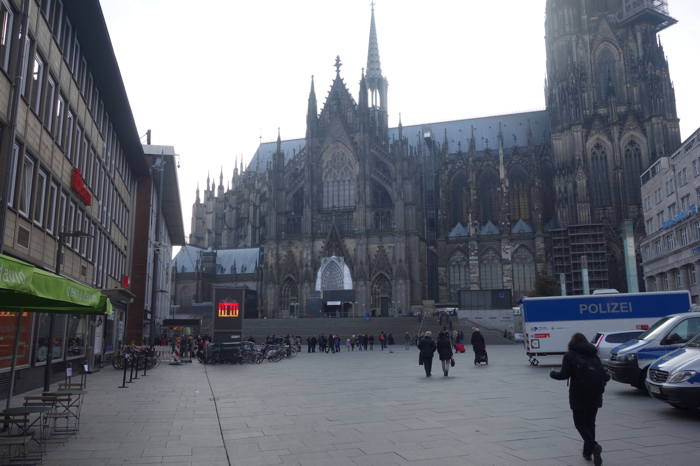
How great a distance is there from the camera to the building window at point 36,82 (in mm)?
16141

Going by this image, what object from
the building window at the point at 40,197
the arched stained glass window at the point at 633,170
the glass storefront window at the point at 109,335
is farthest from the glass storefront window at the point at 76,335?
the arched stained glass window at the point at 633,170

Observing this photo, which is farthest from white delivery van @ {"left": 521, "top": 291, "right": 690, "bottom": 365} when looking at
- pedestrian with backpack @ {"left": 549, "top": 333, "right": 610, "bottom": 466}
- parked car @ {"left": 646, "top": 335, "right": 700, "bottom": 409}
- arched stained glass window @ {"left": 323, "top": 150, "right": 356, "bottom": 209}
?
arched stained glass window @ {"left": 323, "top": 150, "right": 356, "bottom": 209}

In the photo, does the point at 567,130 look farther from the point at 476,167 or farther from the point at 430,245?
the point at 430,245

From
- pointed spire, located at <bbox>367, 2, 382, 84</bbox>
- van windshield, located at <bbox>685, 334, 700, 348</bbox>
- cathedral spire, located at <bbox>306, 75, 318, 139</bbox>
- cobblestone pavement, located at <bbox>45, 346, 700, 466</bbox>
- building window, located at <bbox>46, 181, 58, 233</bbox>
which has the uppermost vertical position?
pointed spire, located at <bbox>367, 2, 382, 84</bbox>

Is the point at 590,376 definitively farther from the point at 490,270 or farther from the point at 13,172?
the point at 490,270

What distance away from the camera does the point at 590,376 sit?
732cm

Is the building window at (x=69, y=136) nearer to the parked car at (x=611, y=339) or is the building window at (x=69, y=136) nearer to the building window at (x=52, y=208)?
the building window at (x=52, y=208)

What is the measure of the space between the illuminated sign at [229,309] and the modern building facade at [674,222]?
103 feet

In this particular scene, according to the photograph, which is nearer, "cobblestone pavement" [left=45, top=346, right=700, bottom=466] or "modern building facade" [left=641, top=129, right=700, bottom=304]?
"cobblestone pavement" [left=45, top=346, right=700, bottom=466]

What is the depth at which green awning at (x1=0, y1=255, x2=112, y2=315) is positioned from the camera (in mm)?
6488

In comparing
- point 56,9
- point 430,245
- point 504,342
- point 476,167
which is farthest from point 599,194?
point 56,9

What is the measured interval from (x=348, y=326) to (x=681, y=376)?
142 feet

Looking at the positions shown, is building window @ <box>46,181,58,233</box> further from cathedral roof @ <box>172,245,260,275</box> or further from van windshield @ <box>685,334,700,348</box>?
cathedral roof @ <box>172,245,260,275</box>

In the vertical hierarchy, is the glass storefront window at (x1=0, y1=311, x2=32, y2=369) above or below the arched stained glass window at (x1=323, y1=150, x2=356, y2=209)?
below
